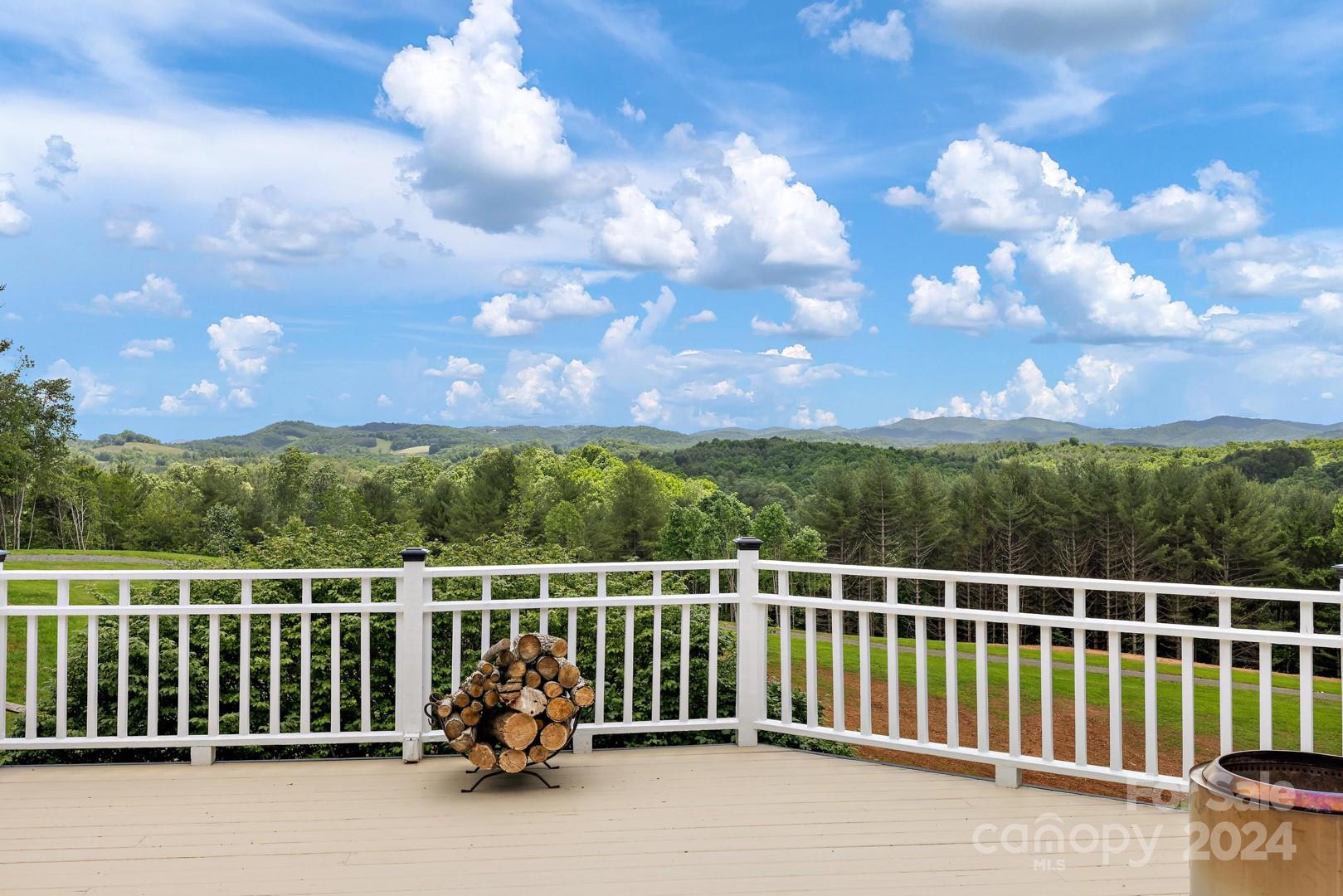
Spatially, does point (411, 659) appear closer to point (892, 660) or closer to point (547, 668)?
point (547, 668)

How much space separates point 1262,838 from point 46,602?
19300 millimetres

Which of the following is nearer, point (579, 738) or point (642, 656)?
point (579, 738)

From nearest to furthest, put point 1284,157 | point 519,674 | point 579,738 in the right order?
1. point 519,674
2. point 579,738
3. point 1284,157

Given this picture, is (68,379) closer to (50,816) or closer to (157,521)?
(157,521)

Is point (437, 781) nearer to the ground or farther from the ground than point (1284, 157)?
nearer to the ground

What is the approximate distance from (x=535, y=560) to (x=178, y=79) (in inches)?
639

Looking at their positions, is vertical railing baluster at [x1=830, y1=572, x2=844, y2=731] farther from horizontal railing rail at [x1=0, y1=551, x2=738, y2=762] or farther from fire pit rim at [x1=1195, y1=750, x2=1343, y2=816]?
fire pit rim at [x1=1195, y1=750, x2=1343, y2=816]

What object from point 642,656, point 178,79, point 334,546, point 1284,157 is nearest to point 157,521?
point 178,79

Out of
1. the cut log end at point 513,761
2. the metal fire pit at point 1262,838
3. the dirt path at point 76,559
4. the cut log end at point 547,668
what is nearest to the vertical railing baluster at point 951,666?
the cut log end at point 547,668

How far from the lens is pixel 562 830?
334 cm

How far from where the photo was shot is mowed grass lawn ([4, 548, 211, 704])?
10984 millimetres

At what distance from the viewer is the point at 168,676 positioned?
806 centimetres

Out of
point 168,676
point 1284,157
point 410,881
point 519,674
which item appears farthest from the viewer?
point 1284,157

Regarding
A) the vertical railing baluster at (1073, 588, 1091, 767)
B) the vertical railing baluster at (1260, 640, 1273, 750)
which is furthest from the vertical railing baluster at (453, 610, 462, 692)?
the vertical railing baluster at (1260, 640, 1273, 750)
